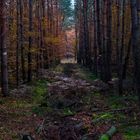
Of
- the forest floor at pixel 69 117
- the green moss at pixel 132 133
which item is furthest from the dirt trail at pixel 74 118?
the green moss at pixel 132 133

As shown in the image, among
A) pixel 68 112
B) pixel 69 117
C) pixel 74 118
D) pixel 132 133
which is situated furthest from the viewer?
pixel 68 112

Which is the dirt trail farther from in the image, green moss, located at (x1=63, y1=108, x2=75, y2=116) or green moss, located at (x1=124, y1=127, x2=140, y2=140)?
green moss, located at (x1=124, y1=127, x2=140, y2=140)

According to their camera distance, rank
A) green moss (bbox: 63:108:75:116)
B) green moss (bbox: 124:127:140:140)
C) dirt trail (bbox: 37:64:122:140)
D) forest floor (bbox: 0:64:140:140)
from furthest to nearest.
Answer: green moss (bbox: 63:108:75:116), forest floor (bbox: 0:64:140:140), dirt trail (bbox: 37:64:122:140), green moss (bbox: 124:127:140:140)

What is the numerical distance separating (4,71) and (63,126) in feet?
22.6

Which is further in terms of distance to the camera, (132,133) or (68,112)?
(68,112)

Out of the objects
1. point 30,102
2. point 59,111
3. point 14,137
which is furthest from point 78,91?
point 14,137

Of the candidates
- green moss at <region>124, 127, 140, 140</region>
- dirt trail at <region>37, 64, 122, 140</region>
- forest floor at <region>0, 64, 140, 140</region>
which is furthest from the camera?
forest floor at <region>0, 64, 140, 140</region>

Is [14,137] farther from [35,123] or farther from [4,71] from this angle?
[4,71]

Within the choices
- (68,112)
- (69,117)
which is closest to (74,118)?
(69,117)

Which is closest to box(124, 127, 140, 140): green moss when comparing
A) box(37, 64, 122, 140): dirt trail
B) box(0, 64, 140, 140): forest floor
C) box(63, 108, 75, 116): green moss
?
box(0, 64, 140, 140): forest floor

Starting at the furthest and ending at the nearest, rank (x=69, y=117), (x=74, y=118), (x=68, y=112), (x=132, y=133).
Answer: (x=68, y=112) < (x=69, y=117) < (x=74, y=118) < (x=132, y=133)

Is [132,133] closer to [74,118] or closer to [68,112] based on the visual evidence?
[74,118]

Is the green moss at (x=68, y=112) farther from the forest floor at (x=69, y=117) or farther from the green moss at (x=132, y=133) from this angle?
the green moss at (x=132, y=133)

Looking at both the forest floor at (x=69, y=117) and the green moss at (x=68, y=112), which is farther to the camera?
the green moss at (x=68, y=112)
